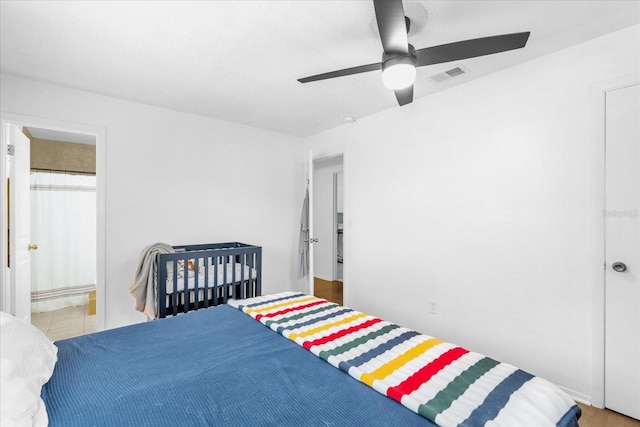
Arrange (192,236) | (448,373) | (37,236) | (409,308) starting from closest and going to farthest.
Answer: (448,373), (409,308), (192,236), (37,236)

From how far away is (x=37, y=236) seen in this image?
3947mm

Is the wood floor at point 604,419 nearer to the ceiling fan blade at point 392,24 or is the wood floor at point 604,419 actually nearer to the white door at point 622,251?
the white door at point 622,251

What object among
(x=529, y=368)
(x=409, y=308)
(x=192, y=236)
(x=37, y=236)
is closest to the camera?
(x=529, y=368)

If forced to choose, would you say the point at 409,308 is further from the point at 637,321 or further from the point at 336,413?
the point at 336,413

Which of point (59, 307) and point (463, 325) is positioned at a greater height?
point (463, 325)

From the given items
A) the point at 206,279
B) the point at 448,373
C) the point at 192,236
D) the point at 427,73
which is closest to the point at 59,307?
the point at 192,236

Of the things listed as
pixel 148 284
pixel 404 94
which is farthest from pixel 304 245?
pixel 404 94

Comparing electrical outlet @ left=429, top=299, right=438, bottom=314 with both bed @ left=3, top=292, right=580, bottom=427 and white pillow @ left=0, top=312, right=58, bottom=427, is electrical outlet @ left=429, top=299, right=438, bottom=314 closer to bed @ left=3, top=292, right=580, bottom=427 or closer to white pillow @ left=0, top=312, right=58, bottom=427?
bed @ left=3, top=292, right=580, bottom=427

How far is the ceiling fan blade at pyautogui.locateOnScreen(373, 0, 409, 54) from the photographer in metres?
1.23

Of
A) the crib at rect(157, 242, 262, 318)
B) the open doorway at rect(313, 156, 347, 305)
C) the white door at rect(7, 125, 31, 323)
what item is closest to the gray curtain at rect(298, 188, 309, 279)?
the crib at rect(157, 242, 262, 318)

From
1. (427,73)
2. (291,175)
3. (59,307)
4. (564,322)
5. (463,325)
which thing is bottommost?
(59,307)

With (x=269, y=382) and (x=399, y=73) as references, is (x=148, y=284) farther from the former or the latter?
(x=399, y=73)

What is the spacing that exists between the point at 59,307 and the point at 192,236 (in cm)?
230

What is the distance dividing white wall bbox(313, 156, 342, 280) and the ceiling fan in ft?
13.0
